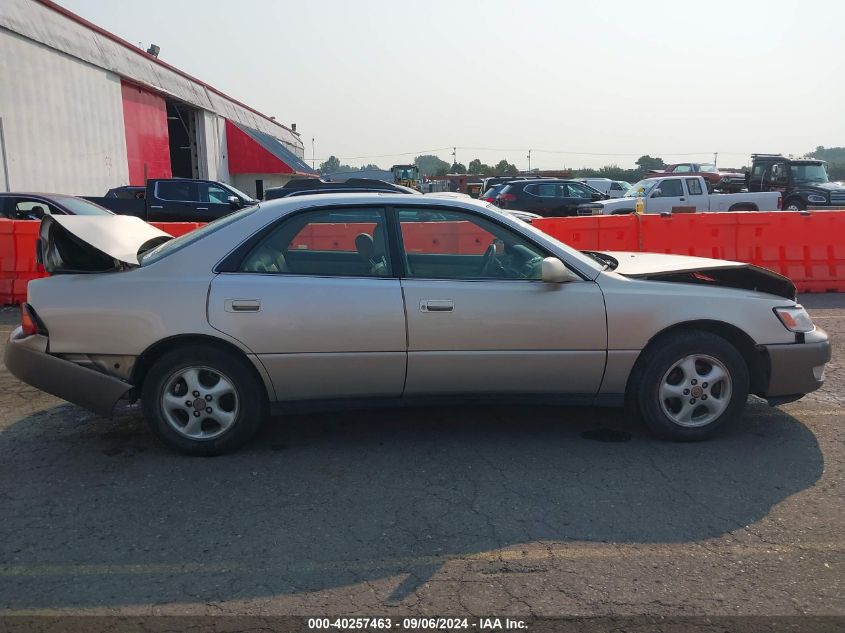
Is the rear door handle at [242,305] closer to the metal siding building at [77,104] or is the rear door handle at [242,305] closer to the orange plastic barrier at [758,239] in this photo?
the orange plastic barrier at [758,239]

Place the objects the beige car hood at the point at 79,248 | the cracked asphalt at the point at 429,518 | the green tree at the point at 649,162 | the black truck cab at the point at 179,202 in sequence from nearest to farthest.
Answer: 1. the cracked asphalt at the point at 429,518
2. the beige car hood at the point at 79,248
3. the black truck cab at the point at 179,202
4. the green tree at the point at 649,162

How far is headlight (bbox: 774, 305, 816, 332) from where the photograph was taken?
455cm

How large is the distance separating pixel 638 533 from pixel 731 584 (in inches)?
19.8

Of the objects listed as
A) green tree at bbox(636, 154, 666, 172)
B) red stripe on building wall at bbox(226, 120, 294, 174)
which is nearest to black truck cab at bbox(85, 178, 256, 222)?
red stripe on building wall at bbox(226, 120, 294, 174)

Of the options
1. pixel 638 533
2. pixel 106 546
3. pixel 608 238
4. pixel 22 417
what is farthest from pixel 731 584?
pixel 608 238

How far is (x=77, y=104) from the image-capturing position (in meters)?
21.4

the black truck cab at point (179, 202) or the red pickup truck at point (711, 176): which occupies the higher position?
the red pickup truck at point (711, 176)

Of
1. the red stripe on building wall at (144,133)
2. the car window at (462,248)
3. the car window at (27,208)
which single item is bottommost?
the car window at (462,248)

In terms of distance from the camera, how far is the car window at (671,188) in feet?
60.3

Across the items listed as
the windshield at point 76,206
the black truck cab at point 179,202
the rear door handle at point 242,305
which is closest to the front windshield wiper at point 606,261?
the rear door handle at point 242,305

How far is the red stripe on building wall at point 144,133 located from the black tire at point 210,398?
77.5 feet

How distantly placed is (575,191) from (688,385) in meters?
17.5

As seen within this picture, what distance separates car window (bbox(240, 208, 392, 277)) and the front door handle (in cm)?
30

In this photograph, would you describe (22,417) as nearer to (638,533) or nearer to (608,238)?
(638,533)
